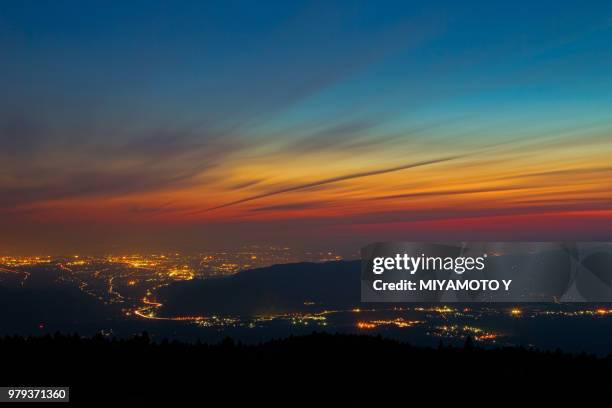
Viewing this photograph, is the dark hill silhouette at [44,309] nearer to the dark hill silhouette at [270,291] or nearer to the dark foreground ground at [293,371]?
the dark hill silhouette at [270,291]

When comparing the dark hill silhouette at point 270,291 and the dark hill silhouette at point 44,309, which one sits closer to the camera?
the dark hill silhouette at point 44,309

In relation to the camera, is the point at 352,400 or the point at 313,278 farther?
the point at 313,278

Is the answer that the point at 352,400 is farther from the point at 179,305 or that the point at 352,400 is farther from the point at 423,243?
the point at 179,305

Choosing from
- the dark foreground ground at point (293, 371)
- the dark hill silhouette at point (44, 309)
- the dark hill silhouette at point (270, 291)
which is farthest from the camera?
the dark hill silhouette at point (270, 291)

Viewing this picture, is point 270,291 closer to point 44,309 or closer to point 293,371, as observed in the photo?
point 44,309

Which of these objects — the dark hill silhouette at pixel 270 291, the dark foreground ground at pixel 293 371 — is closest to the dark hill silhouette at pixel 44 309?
the dark hill silhouette at pixel 270 291

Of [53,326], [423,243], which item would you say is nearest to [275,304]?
[53,326]

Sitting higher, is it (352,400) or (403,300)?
(352,400)
